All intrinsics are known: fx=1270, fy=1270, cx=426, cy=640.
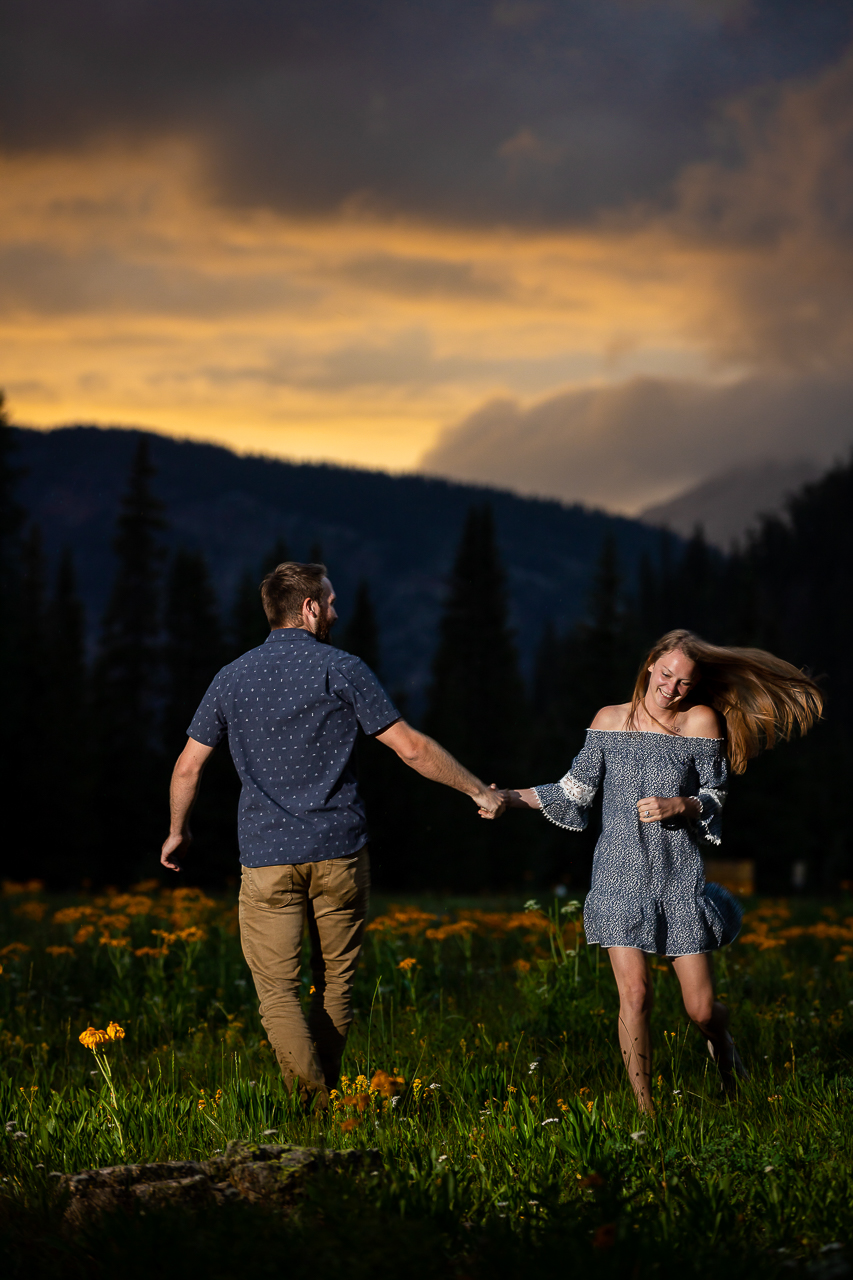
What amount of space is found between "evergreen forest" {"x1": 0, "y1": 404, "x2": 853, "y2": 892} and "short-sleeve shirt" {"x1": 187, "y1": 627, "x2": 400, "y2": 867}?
27838mm

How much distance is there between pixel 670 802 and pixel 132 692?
52.8 m

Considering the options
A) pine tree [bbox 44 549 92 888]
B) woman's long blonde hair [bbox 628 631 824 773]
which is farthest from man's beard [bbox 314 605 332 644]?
pine tree [bbox 44 549 92 888]

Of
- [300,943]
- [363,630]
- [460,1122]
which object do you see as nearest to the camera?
[460,1122]

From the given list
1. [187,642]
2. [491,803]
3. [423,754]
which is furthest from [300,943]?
[187,642]

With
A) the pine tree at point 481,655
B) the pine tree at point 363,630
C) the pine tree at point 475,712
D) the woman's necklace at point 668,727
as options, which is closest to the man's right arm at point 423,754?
the woman's necklace at point 668,727

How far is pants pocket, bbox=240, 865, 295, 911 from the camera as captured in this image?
517cm

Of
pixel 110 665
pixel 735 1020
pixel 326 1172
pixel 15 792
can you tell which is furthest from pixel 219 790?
pixel 326 1172

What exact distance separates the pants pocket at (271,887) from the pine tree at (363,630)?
50.5m

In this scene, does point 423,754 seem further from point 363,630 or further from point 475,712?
point 475,712

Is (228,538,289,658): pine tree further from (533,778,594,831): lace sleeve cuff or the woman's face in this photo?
the woman's face

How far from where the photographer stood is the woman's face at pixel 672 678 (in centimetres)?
551

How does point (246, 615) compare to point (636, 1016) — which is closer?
point (636, 1016)

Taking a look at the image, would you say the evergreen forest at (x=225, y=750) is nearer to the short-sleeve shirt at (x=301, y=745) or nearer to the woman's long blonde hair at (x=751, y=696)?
the short-sleeve shirt at (x=301, y=745)

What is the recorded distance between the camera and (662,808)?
5.22 meters
